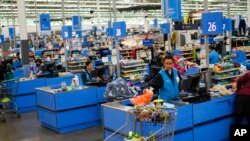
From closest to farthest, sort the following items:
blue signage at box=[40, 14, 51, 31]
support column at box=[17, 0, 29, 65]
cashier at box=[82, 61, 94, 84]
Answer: cashier at box=[82, 61, 94, 84]
support column at box=[17, 0, 29, 65]
blue signage at box=[40, 14, 51, 31]

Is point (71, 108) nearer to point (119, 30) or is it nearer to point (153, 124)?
point (119, 30)

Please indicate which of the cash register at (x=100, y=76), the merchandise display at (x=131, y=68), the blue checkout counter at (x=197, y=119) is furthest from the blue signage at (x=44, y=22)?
the blue checkout counter at (x=197, y=119)

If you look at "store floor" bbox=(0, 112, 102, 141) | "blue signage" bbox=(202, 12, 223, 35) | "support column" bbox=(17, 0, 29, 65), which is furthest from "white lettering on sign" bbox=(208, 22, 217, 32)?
"support column" bbox=(17, 0, 29, 65)

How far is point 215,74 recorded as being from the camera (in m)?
7.95

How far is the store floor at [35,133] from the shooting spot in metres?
7.31

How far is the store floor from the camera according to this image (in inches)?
288

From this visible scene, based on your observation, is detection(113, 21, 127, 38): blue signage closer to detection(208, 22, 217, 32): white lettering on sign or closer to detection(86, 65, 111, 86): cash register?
detection(86, 65, 111, 86): cash register

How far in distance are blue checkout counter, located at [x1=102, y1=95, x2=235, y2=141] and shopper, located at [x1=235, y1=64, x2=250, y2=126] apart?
0.52ft

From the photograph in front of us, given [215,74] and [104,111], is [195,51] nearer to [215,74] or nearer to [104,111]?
[215,74]

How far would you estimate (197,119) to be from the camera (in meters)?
5.53

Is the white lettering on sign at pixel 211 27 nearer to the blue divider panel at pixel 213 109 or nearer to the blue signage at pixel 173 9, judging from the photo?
the blue divider panel at pixel 213 109

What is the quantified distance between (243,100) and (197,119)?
926 millimetres

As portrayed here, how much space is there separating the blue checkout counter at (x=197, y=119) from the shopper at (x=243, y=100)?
0.52ft

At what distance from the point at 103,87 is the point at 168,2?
7284 mm
